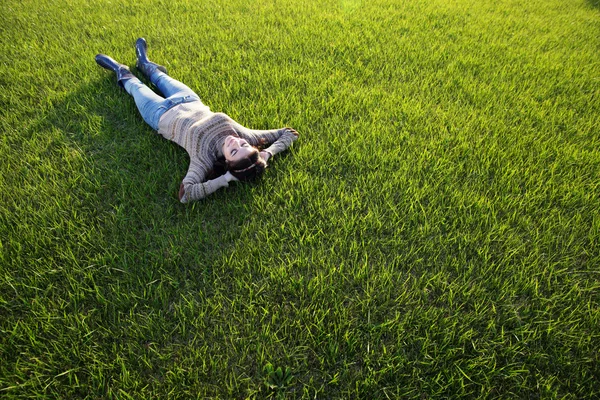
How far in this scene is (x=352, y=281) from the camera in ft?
5.79

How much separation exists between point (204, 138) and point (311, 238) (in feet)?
3.47

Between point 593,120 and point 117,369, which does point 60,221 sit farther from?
point 593,120

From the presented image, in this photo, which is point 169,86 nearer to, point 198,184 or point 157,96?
point 157,96

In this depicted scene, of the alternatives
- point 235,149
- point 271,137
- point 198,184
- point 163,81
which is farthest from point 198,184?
point 163,81

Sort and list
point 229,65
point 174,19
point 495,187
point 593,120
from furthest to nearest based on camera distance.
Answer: point 174,19 < point 229,65 < point 593,120 < point 495,187

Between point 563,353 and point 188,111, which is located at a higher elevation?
point 188,111

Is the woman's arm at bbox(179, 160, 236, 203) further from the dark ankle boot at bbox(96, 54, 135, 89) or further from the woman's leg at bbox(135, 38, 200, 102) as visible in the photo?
the dark ankle boot at bbox(96, 54, 135, 89)

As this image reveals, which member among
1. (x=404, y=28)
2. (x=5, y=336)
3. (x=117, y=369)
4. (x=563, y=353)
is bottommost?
(x=563, y=353)

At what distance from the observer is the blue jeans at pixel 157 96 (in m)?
2.65

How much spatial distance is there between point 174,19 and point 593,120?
519 centimetres

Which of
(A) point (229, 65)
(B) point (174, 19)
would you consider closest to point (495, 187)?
(A) point (229, 65)

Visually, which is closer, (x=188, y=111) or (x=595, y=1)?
(x=188, y=111)

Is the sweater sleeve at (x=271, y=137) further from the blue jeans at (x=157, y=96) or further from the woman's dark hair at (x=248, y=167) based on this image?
the blue jeans at (x=157, y=96)

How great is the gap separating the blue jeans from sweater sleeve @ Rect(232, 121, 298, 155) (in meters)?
0.66
